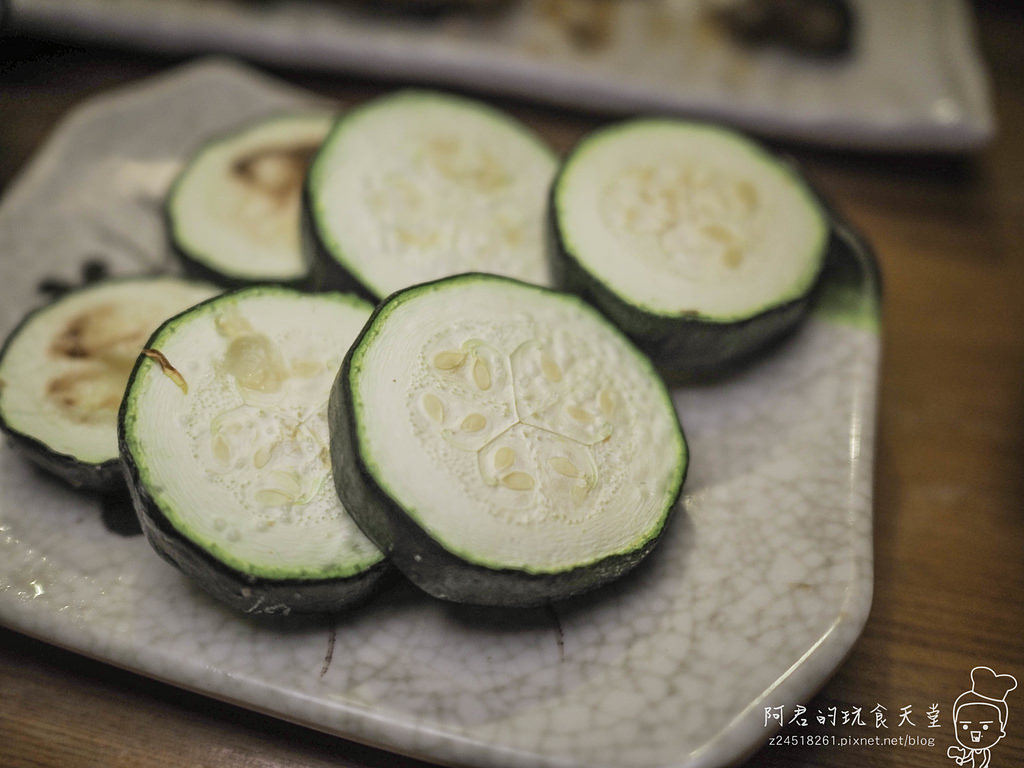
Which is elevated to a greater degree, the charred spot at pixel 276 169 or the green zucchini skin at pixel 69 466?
the charred spot at pixel 276 169

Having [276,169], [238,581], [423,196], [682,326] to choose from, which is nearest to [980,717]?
[682,326]

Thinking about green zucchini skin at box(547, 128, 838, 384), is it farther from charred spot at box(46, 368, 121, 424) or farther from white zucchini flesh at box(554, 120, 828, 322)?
charred spot at box(46, 368, 121, 424)

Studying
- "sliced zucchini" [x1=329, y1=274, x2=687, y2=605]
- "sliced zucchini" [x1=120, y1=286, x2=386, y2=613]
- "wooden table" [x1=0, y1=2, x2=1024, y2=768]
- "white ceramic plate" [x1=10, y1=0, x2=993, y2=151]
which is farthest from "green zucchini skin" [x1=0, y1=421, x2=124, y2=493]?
"white ceramic plate" [x1=10, y1=0, x2=993, y2=151]

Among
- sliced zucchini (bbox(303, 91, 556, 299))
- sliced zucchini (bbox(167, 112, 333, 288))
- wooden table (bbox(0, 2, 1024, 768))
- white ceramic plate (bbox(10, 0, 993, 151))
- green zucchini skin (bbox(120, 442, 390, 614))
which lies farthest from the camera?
white ceramic plate (bbox(10, 0, 993, 151))

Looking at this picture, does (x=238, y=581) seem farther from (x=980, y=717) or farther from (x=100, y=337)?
(x=980, y=717)

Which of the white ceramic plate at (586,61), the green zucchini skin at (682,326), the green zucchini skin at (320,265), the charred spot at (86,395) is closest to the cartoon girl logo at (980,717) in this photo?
the green zucchini skin at (682,326)

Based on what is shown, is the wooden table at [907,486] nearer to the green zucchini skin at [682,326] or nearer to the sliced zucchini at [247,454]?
the sliced zucchini at [247,454]
